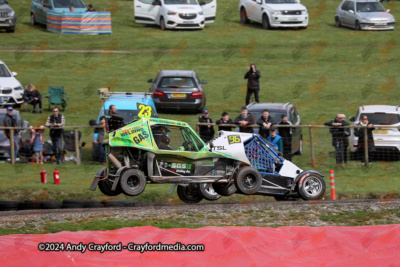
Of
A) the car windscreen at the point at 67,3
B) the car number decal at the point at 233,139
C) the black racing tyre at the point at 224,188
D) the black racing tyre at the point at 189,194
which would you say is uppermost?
the car windscreen at the point at 67,3

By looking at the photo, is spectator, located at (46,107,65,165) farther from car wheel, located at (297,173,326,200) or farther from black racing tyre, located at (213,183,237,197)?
car wheel, located at (297,173,326,200)

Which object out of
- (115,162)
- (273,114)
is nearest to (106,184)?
(115,162)

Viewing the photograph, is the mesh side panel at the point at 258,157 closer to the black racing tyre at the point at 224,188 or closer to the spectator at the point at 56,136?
the black racing tyre at the point at 224,188

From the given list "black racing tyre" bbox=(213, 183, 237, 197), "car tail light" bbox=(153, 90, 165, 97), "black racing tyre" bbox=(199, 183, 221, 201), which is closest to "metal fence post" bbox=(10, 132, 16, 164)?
"car tail light" bbox=(153, 90, 165, 97)

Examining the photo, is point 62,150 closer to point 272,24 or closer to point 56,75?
point 56,75

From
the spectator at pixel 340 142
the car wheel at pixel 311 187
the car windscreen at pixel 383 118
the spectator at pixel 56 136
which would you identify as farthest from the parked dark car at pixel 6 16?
the car wheel at pixel 311 187

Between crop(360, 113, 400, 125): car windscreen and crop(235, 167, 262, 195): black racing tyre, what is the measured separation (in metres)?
8.35

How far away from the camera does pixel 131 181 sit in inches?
543

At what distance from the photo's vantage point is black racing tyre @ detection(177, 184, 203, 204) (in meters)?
16.5

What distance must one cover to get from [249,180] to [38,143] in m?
8.02

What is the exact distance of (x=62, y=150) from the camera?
798 inches

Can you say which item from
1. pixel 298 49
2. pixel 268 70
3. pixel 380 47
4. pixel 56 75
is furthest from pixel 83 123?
pixel 380 47

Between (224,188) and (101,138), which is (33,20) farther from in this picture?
(224,188)

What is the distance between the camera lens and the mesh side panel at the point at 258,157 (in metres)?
14.7
